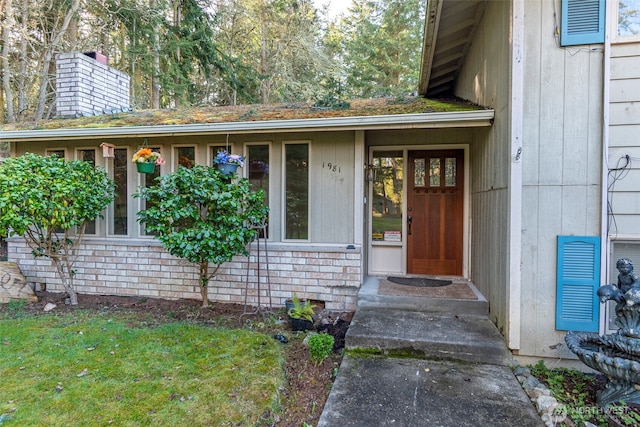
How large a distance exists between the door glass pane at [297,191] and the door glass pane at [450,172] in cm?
223

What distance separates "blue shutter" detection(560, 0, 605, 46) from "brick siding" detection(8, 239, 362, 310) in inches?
120

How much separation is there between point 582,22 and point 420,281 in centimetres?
337

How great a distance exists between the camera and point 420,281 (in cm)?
484

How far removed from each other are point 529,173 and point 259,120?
10.4 feet

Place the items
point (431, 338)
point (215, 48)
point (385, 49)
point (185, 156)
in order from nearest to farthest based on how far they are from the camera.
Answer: point (431, 338), point (185, 156), point (215, 48), point (385, 49)

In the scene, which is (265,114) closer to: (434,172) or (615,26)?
(434,172)

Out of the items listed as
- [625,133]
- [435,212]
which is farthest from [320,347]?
[625,133]

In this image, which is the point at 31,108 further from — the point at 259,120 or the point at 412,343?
the point at 412,343

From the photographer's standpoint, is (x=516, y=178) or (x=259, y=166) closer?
(x=516, y=178)

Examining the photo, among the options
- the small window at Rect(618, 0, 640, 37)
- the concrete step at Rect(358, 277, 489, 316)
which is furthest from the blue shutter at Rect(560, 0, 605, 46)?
the concrete step at Rect(358, 277, 489, 316)

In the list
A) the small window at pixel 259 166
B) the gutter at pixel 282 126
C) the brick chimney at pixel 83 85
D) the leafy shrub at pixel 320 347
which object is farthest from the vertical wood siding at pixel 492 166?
the brick chimney at pixel 83 85

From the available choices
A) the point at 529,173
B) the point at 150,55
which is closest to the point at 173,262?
the point at 529,173

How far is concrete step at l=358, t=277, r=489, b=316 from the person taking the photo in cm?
386

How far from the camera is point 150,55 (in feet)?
30.3
